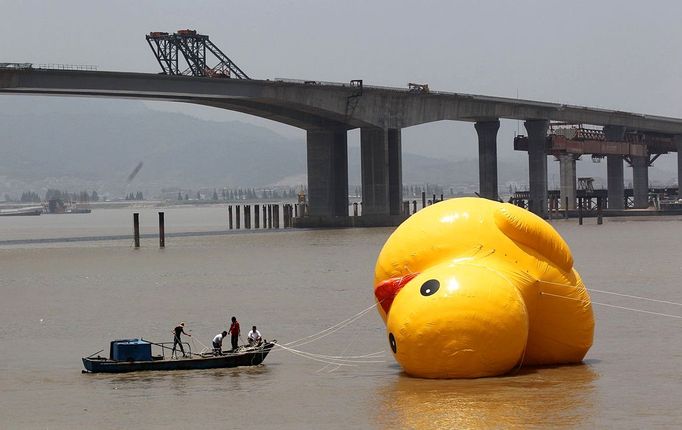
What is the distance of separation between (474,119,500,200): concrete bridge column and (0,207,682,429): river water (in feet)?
231

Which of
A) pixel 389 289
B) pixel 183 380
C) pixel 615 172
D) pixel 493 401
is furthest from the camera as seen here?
pixel 615 172

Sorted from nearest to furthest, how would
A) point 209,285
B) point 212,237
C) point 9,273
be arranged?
point 209,285, point 9,273, point 212,237

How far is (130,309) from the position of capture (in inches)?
1885

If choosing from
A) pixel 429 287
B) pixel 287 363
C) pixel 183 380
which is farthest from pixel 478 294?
pixel 287 363

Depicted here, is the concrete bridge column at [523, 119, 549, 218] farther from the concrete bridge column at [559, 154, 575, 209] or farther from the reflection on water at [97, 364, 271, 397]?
the reflection on water at [97, 364, 271, 397]

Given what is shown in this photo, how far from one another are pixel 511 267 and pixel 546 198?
402ft

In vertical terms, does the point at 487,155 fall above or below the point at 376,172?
above

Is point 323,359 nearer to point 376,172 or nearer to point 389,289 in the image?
point 389,289

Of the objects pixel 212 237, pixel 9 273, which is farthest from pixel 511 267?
pixel 212 237

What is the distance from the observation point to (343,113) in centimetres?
11550

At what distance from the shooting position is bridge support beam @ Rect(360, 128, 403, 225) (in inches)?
4737

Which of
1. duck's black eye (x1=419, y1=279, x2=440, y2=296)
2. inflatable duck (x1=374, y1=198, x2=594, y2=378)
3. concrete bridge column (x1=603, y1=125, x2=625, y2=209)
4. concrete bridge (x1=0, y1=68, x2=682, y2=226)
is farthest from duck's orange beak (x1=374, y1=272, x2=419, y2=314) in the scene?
concrete bridge column (x1=603, y1=125, x2=625, y2=209)

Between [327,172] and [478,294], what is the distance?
99.0 meters

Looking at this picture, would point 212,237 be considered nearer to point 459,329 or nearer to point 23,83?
point 23,83
